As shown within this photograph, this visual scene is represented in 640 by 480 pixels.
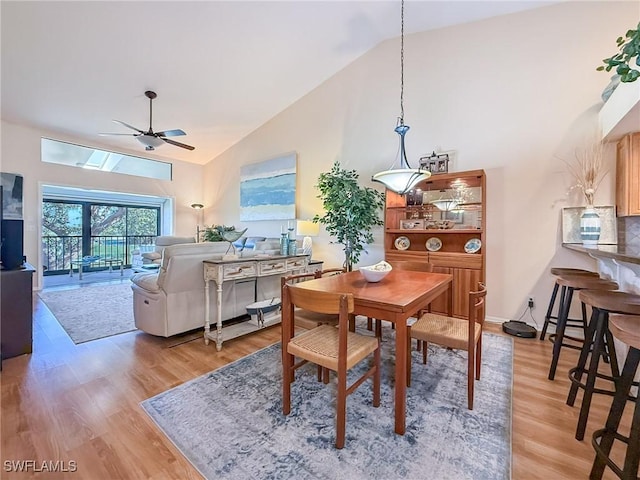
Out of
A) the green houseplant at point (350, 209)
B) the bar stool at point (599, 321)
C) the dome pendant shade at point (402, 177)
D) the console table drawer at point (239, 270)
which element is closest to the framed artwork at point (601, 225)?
the bar stool at point (599, 321)

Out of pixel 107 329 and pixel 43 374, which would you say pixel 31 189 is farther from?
pixel 43 374

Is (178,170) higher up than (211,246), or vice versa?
(178,170)

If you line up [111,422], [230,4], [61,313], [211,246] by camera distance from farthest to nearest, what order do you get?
1. [61,313]
2. [230,4]
3. [211,246]
4. [111,422]

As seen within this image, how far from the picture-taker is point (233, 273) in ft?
9.11

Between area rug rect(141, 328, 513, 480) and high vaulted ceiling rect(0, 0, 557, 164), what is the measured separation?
410 cm

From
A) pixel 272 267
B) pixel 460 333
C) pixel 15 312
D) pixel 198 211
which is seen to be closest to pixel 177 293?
pixel 272 267

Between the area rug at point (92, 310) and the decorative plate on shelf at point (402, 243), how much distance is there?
11.9ft

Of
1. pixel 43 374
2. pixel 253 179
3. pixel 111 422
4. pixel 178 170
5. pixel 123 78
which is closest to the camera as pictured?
pixel 111 422

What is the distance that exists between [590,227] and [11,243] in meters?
5.46

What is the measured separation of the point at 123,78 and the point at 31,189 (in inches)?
117

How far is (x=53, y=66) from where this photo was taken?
3.74 meters

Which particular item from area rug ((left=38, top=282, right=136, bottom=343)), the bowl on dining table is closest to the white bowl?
the bowl on dining table

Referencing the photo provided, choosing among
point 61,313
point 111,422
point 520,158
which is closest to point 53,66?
point 61,313

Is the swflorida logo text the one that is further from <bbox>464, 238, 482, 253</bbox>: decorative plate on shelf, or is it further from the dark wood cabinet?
<bbox>464, 238, 482, 253</bbox>: decorative plate on shelf
